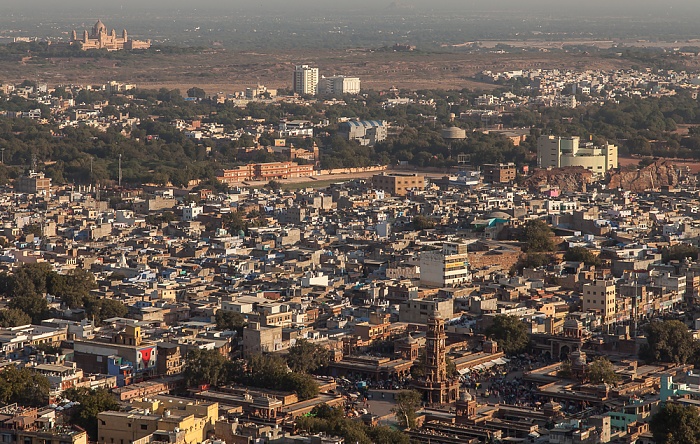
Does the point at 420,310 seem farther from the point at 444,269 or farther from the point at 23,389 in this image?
the point at 23,389

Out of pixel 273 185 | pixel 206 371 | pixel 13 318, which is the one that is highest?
pixel 206 371

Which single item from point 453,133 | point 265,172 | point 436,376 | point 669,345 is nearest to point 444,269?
point 669,345

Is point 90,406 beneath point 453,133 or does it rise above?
above

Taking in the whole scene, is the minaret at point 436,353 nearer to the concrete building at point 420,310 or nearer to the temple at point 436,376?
the temple at point 436,376

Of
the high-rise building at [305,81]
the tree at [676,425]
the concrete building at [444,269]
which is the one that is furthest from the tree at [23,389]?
the high-rise building at [305,81]

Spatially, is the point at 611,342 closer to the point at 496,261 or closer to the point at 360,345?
the point at 360,345

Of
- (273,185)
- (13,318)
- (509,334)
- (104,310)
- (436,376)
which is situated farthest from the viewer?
(273,185)

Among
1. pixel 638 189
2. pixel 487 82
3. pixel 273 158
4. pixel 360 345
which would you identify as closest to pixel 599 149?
pixel 638 189

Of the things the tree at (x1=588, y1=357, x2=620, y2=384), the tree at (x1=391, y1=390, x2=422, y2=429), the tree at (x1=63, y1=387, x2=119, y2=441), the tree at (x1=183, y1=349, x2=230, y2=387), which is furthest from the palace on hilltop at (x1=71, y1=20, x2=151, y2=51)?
the tree at (x1=63, y1=387, x2=119, y2=441)
